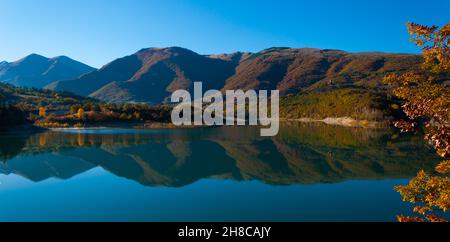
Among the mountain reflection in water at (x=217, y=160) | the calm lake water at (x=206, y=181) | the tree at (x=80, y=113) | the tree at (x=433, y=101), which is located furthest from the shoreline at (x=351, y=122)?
the tree at (x=433, y=101)

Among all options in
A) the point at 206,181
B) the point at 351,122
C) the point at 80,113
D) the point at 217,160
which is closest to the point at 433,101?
the point at 206,181

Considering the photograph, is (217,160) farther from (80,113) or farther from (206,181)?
(80,113)

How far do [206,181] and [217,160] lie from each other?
A: 1665 centimetres

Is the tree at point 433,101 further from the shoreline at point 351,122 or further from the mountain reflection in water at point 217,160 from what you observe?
the shoreline at point 351,122

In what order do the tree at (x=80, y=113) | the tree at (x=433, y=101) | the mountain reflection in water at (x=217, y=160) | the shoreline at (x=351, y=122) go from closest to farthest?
the tree at (x=433, y=101)
the mountain reflection in water at (x=217, y=160)
the tree at (x=80, y=113)
the shoreline at (x=351, y=122)

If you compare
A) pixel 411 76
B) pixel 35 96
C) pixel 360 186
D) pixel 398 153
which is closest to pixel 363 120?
pixel 398 153

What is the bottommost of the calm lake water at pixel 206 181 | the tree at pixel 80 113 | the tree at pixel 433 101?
the calm lake water at pixel 206 181

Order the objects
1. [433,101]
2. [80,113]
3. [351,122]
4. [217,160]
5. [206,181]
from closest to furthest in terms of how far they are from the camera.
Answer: [433,101] < [206,181] < [217,160] < [80,113] < [351,122]

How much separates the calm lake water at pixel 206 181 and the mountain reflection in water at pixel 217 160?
0.13m

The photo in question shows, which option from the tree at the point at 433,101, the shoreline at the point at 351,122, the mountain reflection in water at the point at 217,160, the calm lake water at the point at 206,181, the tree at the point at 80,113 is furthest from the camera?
the shoreline at the point at 351,122

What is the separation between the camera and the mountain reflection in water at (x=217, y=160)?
42.3 metres

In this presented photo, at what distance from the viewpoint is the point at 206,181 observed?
38.6 metres

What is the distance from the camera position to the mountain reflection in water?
42.3 m
